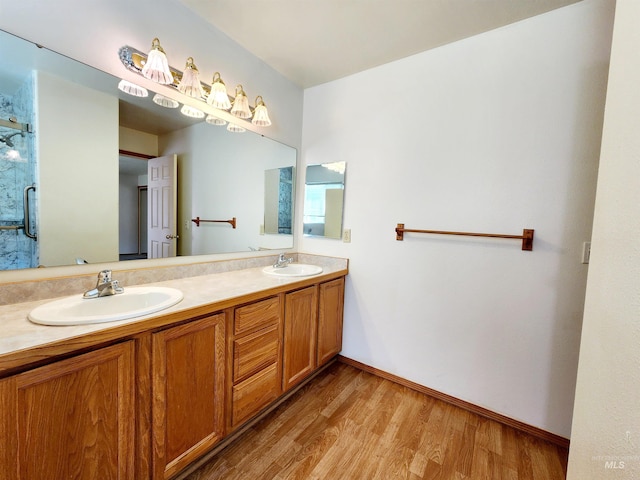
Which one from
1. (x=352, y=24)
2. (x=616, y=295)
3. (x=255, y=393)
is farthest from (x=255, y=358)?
(x=352, y=24)

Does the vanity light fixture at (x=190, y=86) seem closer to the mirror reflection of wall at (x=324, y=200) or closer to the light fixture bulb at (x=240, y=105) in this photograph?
the light fixture bulb at (x=240, y=105)

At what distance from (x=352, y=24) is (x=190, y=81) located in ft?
3.39

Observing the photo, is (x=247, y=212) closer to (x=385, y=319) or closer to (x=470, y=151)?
(x=385, y=319)

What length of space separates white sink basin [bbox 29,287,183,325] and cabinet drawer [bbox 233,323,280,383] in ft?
1.39

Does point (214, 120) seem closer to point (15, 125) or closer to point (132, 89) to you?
point (132, 89)

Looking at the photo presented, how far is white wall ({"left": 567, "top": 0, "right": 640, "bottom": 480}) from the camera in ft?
1.91

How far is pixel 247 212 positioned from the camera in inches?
82.3

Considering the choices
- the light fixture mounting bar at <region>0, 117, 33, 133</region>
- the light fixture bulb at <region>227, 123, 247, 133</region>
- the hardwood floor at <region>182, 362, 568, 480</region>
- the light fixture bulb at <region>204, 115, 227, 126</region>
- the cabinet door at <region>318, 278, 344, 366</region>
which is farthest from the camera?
→ the cabinet door at <region>318, 278, 344, 366</region>

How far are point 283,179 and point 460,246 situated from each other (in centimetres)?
151

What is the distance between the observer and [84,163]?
1.24m

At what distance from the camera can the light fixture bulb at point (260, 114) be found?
191 centimetres

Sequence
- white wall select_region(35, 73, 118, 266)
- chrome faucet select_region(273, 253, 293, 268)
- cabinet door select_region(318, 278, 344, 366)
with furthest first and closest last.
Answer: chrome faucet select_region(273, 253, 293, 268) → cabinet door select_region(318, 278, 344, 366) → white wall select_region(35, 73, 118, 266)

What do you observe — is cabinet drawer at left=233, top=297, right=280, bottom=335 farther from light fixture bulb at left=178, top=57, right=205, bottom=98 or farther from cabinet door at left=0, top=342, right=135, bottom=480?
light fixture bulb at left=178, top=57, right=205, bottom=98

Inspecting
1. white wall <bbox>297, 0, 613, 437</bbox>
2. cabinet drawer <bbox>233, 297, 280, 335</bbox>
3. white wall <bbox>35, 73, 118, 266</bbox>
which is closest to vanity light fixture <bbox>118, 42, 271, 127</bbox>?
white wall <bbox>35, 73, 118, 266</bbox>
